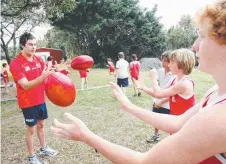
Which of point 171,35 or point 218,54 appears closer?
point 218,54

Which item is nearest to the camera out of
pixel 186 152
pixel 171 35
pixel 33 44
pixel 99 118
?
pixel 186 152

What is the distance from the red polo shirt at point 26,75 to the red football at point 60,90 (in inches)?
36.5

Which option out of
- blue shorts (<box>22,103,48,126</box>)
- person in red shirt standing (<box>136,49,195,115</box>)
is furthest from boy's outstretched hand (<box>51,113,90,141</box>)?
blue shorts (<box>22,103,48,126</box>)

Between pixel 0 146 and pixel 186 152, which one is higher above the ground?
pixel 186 152

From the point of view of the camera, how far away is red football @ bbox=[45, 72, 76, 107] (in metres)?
3.44

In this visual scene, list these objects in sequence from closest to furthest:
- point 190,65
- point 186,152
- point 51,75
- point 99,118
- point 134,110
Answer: point 186,152
point 134,110
point 190,65
point 51,75
point 99,118

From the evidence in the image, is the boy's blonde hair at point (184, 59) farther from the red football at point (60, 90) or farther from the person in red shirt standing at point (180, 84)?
the red football at point (60, 90)

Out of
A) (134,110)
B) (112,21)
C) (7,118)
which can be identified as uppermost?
(112,21)

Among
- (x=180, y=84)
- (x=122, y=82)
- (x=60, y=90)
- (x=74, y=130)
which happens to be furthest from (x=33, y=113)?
(x=122, y=82)

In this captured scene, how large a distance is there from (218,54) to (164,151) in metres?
0.44

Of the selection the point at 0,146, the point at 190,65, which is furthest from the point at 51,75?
the point at 0,146

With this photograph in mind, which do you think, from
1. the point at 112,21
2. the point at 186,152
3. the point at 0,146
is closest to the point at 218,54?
the point at 186,152

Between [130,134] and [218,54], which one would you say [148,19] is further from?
[218,54]

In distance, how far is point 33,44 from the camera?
4480 mm
